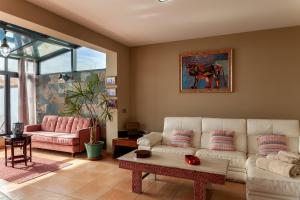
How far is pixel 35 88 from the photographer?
20.7ft

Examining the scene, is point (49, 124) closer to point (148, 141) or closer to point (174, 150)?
point (148, 141)

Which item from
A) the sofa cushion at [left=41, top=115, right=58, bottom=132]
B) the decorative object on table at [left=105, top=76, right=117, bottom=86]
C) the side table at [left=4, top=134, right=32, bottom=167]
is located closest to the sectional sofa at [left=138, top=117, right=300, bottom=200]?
the decorative object on table at [left=105, top=76, right=117, bottom=86]

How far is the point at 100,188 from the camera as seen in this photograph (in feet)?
9.60

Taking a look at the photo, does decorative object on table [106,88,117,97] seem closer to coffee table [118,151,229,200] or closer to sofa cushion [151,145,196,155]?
sofa cushion [151,145,196,155]

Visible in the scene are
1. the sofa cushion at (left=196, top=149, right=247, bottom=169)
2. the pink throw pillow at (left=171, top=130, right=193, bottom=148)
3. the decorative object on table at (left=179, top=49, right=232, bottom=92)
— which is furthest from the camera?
the decorative object on table at (left=179, top=49, right=232, bottom=92)

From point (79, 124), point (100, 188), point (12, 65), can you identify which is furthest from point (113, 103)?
point (12, 65)

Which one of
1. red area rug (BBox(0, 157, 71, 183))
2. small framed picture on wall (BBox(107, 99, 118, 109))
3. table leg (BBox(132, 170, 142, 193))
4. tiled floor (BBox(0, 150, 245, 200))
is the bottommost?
tiled floor (BBox(0, 150, 245, 200))

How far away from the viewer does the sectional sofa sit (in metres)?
2.20

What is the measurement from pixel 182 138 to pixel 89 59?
3394 mm

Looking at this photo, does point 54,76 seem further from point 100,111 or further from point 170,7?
point 170,7

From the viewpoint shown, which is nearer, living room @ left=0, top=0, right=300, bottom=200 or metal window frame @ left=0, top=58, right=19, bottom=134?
living room @ left=0, top=0, right=300, bottom=200

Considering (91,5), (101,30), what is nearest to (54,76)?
(101,30)

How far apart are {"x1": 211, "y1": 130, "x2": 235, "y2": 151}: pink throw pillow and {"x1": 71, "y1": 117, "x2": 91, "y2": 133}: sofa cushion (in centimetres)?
309

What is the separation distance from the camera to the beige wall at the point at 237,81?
12.0 ft
